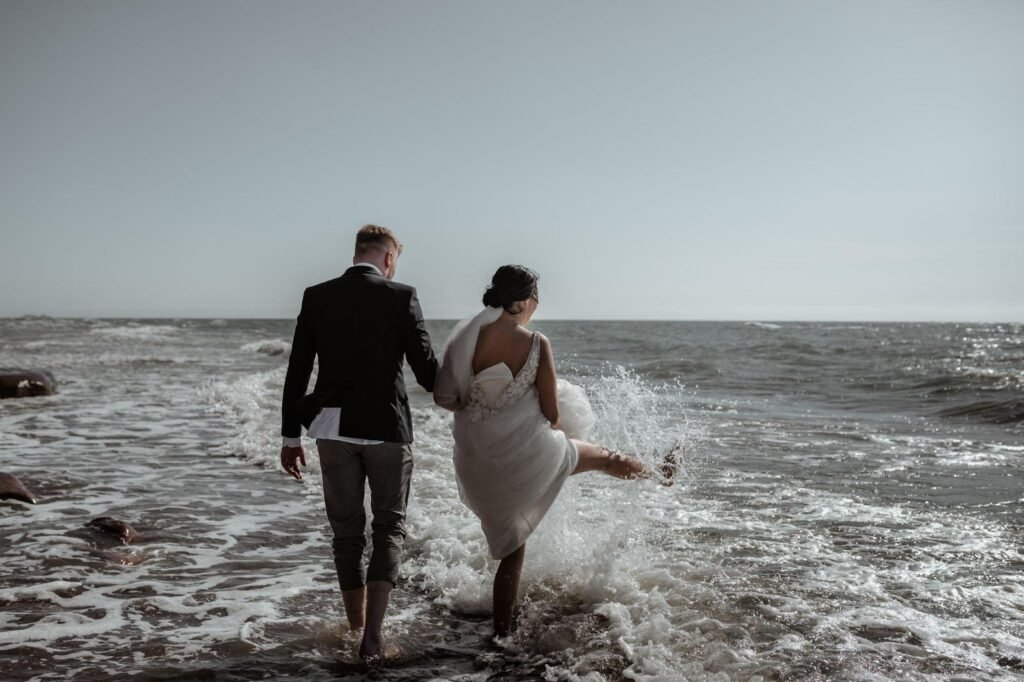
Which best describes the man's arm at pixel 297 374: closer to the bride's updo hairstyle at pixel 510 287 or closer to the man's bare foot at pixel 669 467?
the bride's updo hairstyle at pixel 510 287

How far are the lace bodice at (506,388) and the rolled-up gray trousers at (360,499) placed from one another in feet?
1.47

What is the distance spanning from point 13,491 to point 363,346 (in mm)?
5054

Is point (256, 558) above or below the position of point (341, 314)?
below

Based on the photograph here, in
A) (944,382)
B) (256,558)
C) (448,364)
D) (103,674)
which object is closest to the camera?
(103,674)

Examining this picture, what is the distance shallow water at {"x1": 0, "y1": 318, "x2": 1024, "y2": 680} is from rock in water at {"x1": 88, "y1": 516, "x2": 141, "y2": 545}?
0.09 metres

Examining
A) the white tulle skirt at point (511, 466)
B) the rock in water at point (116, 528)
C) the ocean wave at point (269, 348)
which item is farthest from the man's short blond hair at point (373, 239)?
the ocean wave at point (269, 348)

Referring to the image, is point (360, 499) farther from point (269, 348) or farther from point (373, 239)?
point (269, 348)

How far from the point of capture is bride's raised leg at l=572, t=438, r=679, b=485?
14.3 feet

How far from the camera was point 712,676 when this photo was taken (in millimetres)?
3678

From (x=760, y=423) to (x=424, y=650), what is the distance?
9.79 metres

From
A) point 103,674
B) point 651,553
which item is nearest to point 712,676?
point 651,553

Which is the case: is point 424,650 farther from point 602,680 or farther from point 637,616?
point 637,616

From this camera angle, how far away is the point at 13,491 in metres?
6.71

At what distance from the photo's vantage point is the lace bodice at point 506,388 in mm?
3943
